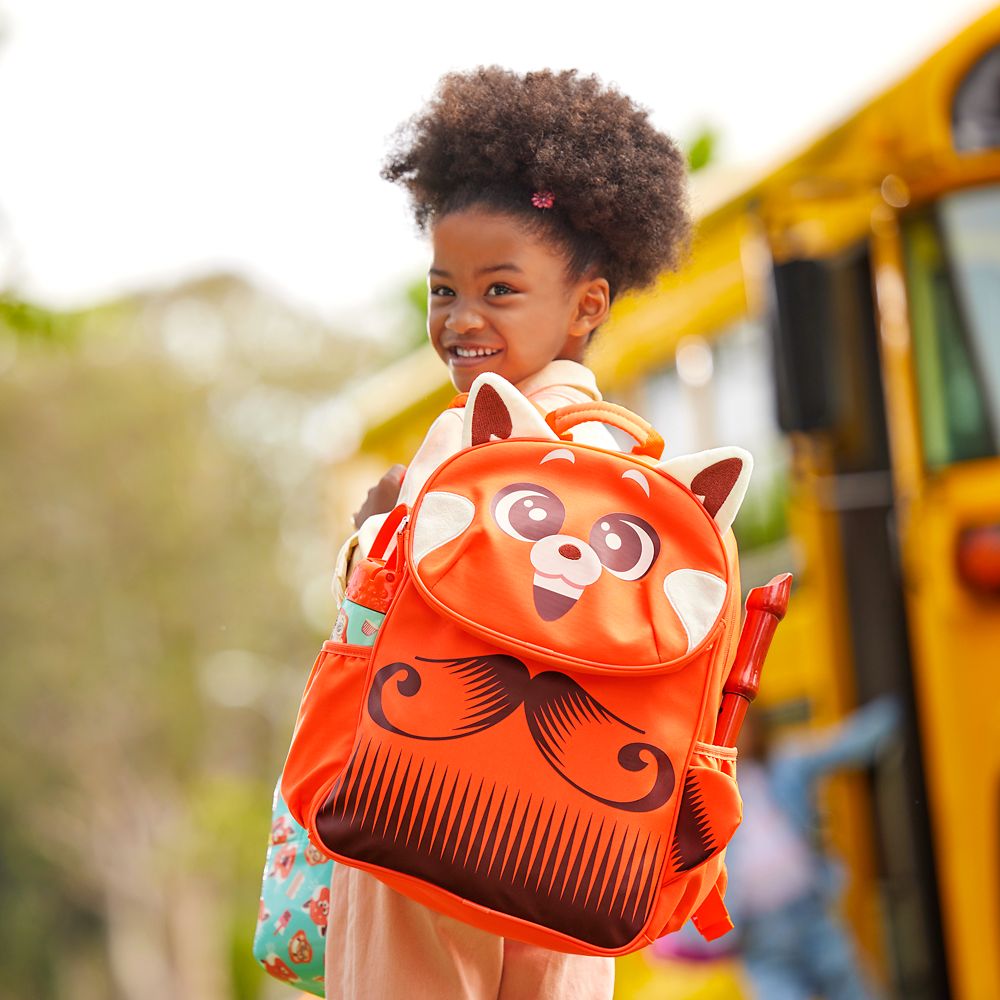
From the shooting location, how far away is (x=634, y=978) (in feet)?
19.2

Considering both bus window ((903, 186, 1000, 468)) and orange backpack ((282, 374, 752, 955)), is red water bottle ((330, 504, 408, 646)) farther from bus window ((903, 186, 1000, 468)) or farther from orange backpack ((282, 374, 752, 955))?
bus window ((903, 186, 1000, 468))

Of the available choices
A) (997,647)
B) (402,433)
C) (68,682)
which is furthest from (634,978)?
(68,682)

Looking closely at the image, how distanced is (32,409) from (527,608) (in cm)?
2684

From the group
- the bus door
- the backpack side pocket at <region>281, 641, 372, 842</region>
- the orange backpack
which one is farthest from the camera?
the bus door

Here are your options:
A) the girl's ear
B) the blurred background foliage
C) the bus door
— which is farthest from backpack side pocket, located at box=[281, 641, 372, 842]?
the blurred background foliage

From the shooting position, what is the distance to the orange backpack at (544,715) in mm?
1918

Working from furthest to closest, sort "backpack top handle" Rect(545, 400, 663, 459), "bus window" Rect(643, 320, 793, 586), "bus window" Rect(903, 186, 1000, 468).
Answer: "bus window" Rect(643, 320, 793, 586) < "bus window" Rect(903, 186, 1000, 468) < "backpack top handle" Rect(545, 400, 663, 459)

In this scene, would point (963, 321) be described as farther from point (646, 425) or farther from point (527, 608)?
point (527, 608)

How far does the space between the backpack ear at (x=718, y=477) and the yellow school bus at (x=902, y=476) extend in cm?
271

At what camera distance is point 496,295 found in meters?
2.30

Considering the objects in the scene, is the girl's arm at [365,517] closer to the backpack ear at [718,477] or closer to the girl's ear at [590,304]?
the girl's ear at [590,304]

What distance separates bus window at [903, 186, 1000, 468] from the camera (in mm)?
4824

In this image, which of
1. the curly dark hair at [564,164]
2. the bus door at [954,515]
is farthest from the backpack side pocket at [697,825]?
the bus door at [954,515]

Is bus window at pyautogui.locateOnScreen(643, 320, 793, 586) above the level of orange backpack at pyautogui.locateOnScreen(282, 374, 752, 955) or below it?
above
